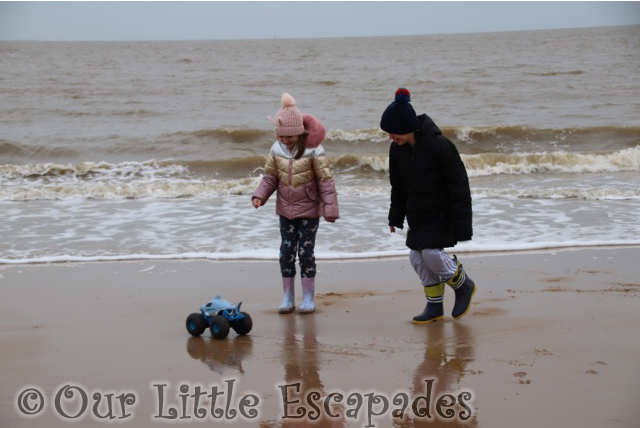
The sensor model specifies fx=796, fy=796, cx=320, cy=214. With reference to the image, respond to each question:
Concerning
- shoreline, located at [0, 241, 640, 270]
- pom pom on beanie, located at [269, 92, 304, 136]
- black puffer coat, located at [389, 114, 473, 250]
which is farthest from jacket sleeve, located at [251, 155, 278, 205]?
shoreline, located at [0, 241, 640, 270]

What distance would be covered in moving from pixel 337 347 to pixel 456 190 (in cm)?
126

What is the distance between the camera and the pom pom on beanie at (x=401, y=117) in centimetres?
510

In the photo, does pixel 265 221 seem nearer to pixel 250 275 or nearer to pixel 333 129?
pixel 250 275

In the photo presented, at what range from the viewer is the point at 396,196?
5.45 meters

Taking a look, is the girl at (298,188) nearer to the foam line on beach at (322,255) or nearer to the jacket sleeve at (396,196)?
the jacket sleeve at (396,196)

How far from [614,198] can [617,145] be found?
26.7 ft

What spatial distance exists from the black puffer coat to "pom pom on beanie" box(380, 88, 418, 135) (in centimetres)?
10

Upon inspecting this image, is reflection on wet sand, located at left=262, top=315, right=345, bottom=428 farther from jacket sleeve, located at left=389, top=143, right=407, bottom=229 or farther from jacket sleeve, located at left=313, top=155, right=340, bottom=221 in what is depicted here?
jacket sleeve, located at left=389, top=143, right=407, bottom=229

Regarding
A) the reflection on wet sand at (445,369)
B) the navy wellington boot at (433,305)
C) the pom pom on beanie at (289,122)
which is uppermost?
the pom pom on beanie at (289,122)

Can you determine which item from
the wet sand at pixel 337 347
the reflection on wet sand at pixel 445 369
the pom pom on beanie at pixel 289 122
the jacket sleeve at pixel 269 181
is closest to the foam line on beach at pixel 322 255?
the wet sand at pixel 337 347

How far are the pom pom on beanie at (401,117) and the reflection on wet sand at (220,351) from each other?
65.0 inches

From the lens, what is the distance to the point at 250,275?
719 centimetres

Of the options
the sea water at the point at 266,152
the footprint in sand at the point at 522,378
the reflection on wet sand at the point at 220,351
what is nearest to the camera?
the footprint in sand at the point at 522,378

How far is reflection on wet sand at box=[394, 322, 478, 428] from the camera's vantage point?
3.66 m
